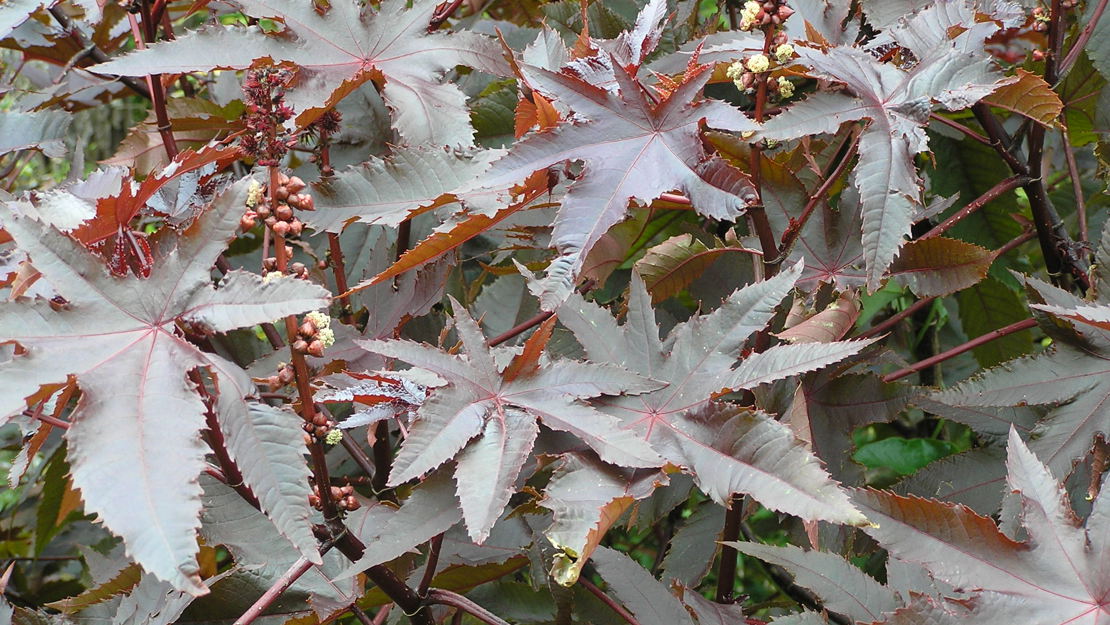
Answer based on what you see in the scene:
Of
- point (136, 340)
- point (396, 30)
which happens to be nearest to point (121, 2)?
point (396, 30)

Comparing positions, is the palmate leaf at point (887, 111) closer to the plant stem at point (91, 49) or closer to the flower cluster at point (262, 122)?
the flower cluster at point (262, 122)

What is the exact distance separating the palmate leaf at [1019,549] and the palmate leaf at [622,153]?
0.34 m

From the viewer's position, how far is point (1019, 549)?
84 cm

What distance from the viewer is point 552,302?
860mm

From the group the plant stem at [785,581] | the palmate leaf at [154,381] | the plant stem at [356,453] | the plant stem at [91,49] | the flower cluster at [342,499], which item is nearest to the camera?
the palmate leaf at [154,381]

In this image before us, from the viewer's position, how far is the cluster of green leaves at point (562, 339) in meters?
0.81

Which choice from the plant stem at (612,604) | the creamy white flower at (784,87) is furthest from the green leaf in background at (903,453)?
the creamy white flower at (784,87)

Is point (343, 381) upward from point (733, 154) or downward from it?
downward

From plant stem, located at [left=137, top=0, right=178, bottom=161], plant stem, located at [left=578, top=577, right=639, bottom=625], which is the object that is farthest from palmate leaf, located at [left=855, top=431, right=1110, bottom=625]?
plant stem, located at [left=137, top=0, right=178, bottom=161]

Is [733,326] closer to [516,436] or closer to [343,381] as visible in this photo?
[516,436]

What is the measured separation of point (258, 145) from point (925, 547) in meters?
0.74

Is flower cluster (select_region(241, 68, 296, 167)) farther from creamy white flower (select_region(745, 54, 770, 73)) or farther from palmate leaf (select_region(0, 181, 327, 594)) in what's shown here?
creamy white flower (select_region(745, 54, 770, 73))

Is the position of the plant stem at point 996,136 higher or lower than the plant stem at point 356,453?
higher

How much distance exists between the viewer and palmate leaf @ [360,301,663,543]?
0.82 meters
